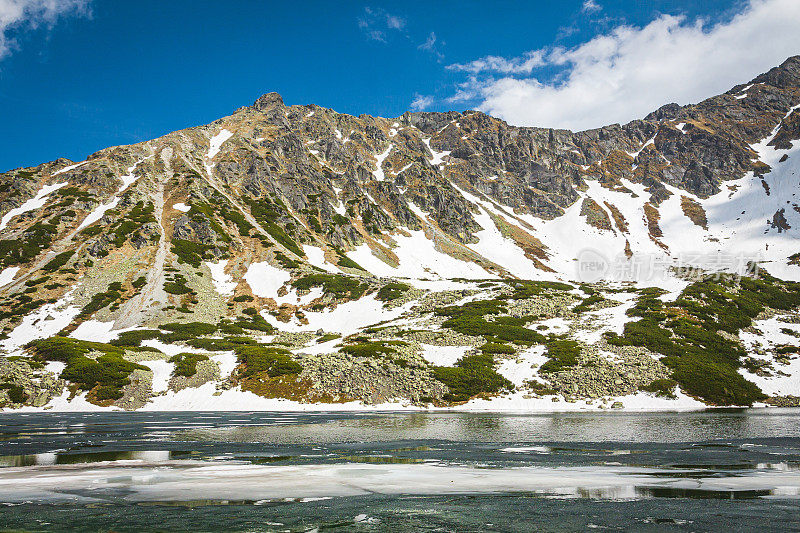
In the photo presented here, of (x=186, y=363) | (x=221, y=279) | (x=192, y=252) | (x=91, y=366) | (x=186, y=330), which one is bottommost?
(x=186, y=363)

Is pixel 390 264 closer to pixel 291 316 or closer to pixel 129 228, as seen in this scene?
pixel 291 316

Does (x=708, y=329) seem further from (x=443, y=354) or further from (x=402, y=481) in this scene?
(x=402, y=481)

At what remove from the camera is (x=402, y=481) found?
1381cm

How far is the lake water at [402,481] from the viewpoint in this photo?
31.3 feet

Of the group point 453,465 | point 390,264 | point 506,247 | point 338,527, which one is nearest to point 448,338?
point 453,465

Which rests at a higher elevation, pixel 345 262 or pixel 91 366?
pixel 345 262

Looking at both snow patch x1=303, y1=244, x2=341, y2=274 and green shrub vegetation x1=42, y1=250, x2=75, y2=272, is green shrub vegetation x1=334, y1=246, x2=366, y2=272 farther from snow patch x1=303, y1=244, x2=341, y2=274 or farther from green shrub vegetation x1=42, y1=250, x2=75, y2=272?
green shrub vegetation x1=42, y1=250, x2=75, y2=272

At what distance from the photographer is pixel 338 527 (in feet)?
29.7

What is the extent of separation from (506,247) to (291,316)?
120m

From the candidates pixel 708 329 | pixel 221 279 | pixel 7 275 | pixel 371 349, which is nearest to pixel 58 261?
pixel 7 275

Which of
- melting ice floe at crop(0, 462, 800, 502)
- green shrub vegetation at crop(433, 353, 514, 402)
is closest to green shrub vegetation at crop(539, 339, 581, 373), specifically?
green shrub vegetation at crop(433, 353, 514, 402)

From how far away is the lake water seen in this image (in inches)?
376

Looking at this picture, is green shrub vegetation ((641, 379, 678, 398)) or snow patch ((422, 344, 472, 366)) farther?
snow patch ((422, 344, 472, 366))

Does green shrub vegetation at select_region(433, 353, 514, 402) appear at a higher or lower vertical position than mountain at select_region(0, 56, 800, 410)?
lower
